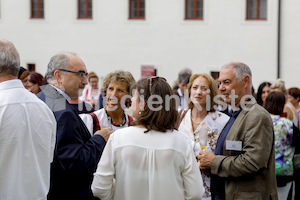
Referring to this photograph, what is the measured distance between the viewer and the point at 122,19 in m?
22.0

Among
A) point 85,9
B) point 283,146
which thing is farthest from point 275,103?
point 85,9

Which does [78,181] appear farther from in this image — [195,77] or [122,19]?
[122,19]

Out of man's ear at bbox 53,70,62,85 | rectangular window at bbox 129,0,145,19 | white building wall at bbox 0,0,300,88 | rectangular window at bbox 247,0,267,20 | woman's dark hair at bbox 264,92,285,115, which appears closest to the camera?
man's ear at bbox 53,70,62,85

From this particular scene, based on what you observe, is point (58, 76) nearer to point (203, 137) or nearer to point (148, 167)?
point (148, 167)

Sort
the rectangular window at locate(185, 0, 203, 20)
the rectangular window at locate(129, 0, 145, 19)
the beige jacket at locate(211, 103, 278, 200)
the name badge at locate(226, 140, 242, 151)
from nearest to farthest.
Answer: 1. the beige jacket at locate(211, 103, 278, 200)
2. the name badge at locate(226, 140, 242, 151)
3. the rectangular window at locate(185, 0, 203, 20)
4. the rectangular window at locate(129, 0, 145, 19)

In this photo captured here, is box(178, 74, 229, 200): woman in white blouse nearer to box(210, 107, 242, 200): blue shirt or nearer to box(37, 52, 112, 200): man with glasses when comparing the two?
box(210, 107, 242, 200): blue shirt

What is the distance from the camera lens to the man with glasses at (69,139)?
→ 3645 mm

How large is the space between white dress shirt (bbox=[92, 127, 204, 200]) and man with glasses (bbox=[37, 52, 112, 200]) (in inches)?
11.9

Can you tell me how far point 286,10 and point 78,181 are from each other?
18291mm

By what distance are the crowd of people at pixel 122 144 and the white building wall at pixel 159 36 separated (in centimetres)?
1615

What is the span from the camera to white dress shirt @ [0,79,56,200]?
3.16m

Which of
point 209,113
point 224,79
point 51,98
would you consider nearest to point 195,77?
point 209,113

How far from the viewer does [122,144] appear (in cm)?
338

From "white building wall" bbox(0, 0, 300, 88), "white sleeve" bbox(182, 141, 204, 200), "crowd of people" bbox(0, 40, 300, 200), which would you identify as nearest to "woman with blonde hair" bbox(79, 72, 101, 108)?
"crowd of people" bbox(0, 40, 300, 200)
